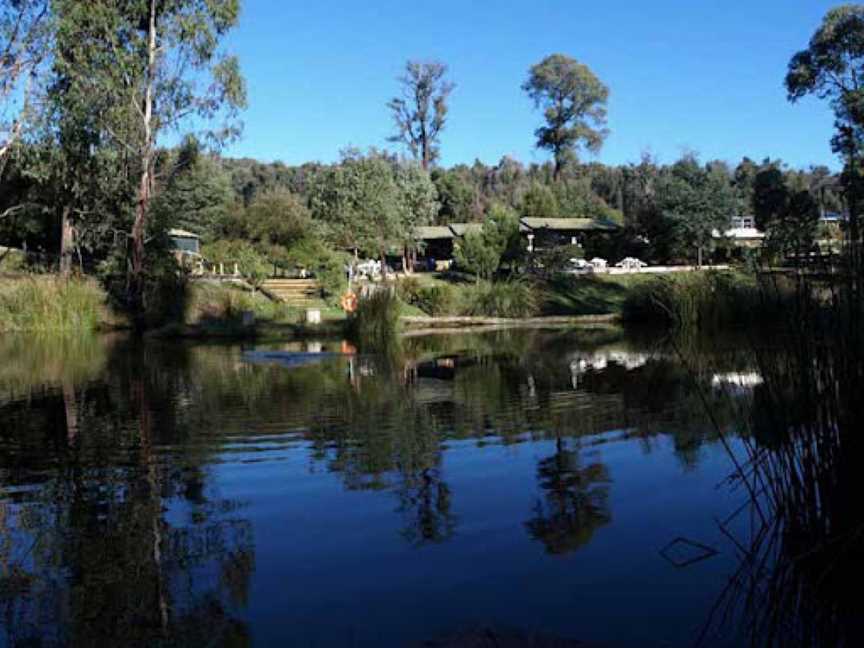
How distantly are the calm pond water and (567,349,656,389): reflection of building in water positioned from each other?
2747 millimetres

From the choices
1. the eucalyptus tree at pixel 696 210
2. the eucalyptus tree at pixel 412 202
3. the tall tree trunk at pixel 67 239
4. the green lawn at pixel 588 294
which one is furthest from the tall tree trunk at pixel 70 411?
the eucalyptus tree at pixel 696 210

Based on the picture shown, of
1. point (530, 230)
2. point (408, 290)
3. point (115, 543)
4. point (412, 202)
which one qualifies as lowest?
point (115, 543)

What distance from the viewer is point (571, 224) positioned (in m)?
60.6

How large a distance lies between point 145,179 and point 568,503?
88.9 ft

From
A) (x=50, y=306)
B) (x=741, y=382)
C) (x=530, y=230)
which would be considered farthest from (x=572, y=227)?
(x=741, y=382)

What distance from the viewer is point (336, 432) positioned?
9422mm

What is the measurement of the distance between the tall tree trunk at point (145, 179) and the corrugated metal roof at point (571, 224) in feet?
103

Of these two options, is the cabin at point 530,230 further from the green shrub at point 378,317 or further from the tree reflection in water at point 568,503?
the tree reflection in water at point 568,503

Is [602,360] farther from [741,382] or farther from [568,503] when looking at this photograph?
[568,503]

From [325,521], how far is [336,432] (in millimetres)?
3361

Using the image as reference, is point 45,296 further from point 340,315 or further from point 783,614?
point 783,614

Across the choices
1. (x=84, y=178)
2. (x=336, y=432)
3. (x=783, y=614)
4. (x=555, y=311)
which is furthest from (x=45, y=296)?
(x=783, y=614)

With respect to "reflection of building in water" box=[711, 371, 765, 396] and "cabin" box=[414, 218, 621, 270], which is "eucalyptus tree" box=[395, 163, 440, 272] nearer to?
"cabin" box=[414, 218, 621, 270]

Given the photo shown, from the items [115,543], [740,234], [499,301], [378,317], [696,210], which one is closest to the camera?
[115,543]
